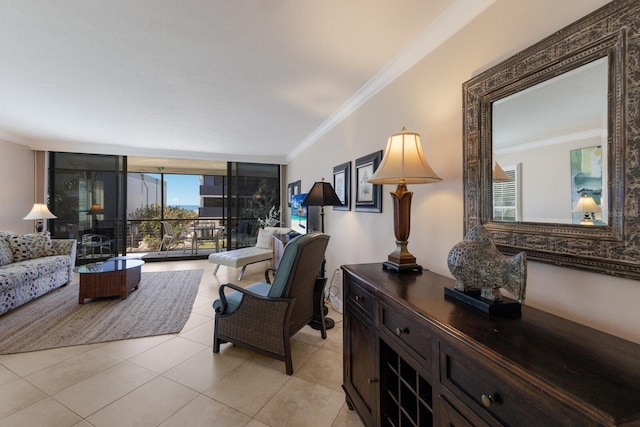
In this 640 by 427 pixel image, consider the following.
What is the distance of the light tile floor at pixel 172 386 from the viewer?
1612 millimetres

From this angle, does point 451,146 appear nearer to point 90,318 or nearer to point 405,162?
point 405,162

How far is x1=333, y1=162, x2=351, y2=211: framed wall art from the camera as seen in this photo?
119 inches

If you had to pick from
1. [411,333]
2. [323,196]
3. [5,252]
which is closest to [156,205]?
[5,252]

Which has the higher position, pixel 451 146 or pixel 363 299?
pixel 451 146

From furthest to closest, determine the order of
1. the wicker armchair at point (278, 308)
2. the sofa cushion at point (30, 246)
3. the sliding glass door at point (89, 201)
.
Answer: the sliding glass door at point (89, 201) < the sofa cushion at point (30, 246) < the wicker armchair at point (278, 308)

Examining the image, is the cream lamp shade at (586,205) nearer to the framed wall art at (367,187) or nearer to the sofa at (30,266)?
the framed wall art at (367,187)

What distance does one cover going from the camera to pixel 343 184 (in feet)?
10.4

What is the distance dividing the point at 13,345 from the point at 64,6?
2.85 metres

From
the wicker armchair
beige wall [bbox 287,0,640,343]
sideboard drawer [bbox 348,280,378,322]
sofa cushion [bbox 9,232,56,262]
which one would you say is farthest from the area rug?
beige wall [bbox 287,0,640,343]

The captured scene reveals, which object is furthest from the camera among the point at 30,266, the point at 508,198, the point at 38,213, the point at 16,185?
the point at 16,185

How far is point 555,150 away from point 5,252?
18.9 feet

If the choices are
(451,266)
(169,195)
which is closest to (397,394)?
(451,266)

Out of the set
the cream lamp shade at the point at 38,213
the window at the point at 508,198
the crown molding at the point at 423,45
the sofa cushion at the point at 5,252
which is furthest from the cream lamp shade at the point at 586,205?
the cream lamp shade at the point at 38,213

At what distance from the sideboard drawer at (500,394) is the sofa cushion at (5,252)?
17.0 ft
